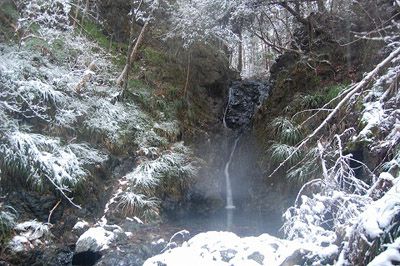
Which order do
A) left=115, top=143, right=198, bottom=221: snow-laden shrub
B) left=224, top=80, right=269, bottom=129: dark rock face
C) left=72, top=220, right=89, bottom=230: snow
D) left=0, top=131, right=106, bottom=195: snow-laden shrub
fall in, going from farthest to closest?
left=224, top=80, right=269, bottom=129: dark rock face, left=115, top=143, right=198, bottom=221: snow-laden shrub, left=72, top=220, right=89, bottom=230: snow, left=0, top=131, right=106, bottom=195: snow-laden shrub

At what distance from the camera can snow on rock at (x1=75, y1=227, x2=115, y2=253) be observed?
6.12 m

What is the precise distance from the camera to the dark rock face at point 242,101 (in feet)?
40.0

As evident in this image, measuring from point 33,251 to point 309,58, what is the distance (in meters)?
7.32

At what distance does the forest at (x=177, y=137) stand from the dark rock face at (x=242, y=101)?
97mm

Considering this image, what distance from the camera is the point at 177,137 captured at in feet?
31.5

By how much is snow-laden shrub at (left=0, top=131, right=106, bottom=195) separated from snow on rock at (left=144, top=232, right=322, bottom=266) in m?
2.77

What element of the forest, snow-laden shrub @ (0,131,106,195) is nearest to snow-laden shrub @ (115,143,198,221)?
the forest

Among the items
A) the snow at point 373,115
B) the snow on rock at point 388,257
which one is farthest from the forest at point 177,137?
the snow on rock at point 388,257

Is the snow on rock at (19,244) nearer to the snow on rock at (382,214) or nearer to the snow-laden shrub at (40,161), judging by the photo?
the snow-laden shrub at (40,161)

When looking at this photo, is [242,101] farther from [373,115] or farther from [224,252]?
[373,115]

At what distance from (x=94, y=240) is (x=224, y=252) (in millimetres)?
2804

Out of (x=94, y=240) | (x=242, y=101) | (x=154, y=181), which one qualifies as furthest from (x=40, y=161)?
(x=242, y=101)

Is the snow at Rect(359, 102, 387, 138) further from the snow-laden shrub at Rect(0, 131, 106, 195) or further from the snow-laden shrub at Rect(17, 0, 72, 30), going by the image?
the snow-laden shrub at Rect(17, 0, 72, 30)

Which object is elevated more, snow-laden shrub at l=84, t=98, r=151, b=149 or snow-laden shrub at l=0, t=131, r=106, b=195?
snow-laden shrub at l=84, t=98, r=151, b=149
